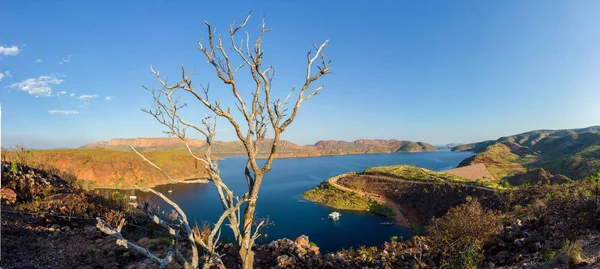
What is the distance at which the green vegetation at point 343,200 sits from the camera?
34150mm

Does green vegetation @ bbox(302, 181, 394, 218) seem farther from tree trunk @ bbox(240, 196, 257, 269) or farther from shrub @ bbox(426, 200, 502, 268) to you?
tree trunk @ bbox(240, 196, 257, 269)

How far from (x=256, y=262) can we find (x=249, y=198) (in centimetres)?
607

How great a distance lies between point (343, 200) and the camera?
127 feet

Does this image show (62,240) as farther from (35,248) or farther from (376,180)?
(376,180)

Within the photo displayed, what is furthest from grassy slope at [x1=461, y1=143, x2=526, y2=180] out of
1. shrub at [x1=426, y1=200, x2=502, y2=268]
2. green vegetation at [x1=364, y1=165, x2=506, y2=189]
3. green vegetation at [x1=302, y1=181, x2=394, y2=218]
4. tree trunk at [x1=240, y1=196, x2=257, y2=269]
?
tree trunk at [x1=240, y1=196, x2=257, y2=269]

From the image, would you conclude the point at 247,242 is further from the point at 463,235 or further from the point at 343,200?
the point at 343,200

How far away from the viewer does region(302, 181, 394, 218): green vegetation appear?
1344 inches

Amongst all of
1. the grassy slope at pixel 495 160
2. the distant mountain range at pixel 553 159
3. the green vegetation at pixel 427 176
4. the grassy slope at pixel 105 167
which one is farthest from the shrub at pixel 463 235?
the grassy slope at pixel 495 160

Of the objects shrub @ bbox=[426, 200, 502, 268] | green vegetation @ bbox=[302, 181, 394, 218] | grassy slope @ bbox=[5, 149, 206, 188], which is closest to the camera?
shrub @ bbox=[426, 200, 502, 268]

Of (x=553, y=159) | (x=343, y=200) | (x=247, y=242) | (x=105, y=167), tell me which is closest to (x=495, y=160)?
(x=553, y=159)

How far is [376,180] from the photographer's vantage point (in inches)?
1751

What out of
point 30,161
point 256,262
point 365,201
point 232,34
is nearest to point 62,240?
point 256,262

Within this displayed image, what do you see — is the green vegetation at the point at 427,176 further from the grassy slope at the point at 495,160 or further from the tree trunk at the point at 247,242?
the tree trunk at the point at 247,242

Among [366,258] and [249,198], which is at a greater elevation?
[249,198]
